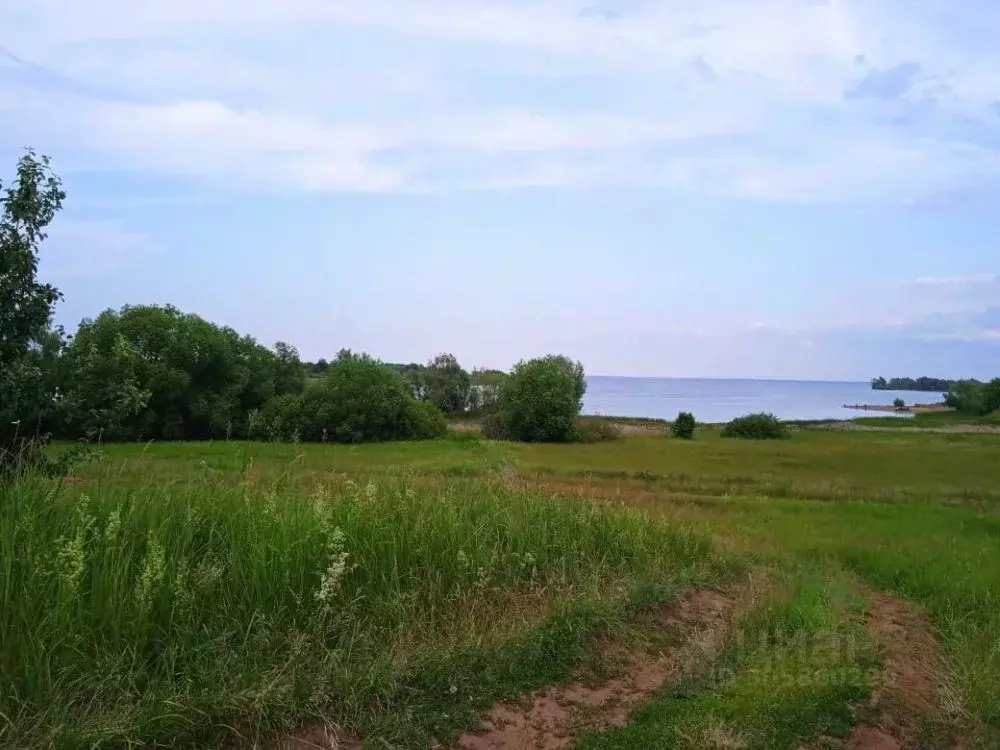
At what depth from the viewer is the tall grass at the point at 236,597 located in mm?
4586

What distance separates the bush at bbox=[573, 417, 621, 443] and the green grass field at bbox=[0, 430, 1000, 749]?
4934cm

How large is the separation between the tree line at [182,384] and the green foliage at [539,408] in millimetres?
89

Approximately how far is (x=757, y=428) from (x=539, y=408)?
2076 centimetres

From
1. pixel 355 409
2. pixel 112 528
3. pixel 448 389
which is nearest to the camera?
pixel 112 528

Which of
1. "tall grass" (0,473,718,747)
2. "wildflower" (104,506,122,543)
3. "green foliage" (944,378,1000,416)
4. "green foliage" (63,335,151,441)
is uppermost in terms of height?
"green foliage" (944,378,1000,416)

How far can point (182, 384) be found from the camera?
4603cm

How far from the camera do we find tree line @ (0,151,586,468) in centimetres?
793

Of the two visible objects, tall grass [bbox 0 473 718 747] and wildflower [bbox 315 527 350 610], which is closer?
tall grass [bbox 0 473 718 747]

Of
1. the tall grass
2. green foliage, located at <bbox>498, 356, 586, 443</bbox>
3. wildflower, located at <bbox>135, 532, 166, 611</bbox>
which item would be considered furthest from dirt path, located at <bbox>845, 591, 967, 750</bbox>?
green foliage, located at <bbox>498, 356, 586, 443</bbox>

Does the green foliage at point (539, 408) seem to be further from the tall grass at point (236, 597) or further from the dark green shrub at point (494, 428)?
the tall grass at point (236, 597)

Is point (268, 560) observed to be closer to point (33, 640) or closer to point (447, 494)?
point (33, 640)

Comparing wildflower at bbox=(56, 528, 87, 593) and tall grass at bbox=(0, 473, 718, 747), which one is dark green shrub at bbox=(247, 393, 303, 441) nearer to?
tall grass at bbox=(0, 473, 718, 747)

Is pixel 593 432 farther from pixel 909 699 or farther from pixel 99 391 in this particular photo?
pixel 909 699

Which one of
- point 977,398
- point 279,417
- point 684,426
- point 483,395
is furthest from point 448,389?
point 977,398
